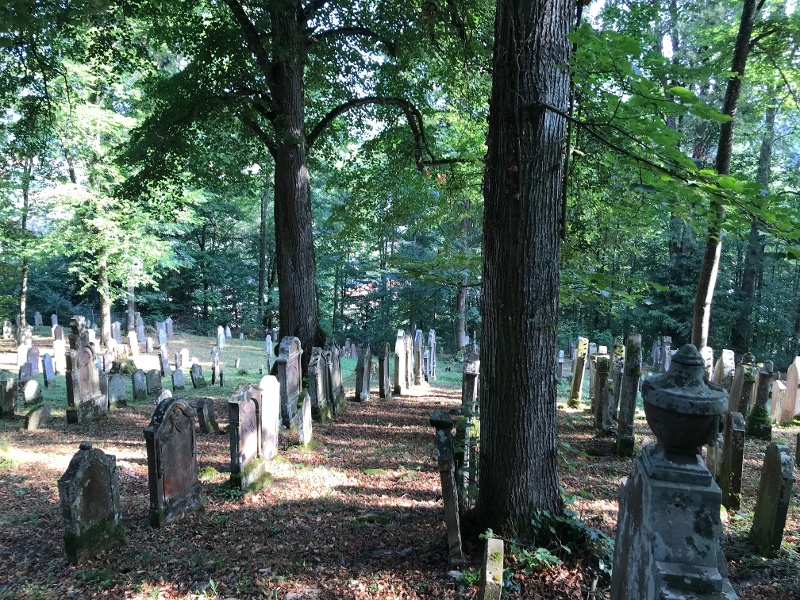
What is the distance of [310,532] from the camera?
4574 millimetres

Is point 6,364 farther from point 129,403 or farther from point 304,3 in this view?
point 304,3

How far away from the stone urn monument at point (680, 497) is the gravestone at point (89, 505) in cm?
413

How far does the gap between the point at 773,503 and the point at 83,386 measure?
10671 millimetres

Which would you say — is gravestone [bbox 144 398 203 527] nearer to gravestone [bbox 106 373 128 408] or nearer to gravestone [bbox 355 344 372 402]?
gravestone [bbox 355 344 372 402]

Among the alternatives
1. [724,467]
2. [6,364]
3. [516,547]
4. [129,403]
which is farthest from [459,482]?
[6,364]

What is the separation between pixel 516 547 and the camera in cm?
345

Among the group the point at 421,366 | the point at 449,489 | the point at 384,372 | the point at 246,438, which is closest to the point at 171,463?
the point at 246,438

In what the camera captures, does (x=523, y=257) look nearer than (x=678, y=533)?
No

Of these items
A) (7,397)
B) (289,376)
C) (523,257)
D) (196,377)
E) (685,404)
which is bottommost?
(196,377)

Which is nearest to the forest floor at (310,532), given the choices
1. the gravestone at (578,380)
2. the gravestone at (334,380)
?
the gravestone at (334,380)

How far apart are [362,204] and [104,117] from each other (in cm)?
1007

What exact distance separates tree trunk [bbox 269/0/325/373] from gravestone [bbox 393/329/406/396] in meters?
2.66

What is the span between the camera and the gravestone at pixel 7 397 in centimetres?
896

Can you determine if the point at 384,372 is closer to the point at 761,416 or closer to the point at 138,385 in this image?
the point at 138,385
